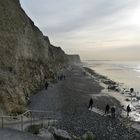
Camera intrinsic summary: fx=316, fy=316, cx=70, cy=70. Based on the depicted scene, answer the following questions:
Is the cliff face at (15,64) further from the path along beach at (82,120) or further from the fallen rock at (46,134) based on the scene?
the fallen rock at (46,134)

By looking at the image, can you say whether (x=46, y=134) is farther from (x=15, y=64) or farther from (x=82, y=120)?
(x=15, y=64)

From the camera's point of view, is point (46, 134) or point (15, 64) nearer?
point (46, 134)

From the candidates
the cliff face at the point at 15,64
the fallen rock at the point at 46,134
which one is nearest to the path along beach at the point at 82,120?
the cliff face at the point at 15,64

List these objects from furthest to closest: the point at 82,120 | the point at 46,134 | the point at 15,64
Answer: the point at 15,64 < the point at 82,120 < the point at 46,134

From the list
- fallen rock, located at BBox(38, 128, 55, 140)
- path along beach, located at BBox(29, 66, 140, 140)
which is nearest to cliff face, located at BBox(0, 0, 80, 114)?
path along beach, located at BBox(29, 66, 140, 140)

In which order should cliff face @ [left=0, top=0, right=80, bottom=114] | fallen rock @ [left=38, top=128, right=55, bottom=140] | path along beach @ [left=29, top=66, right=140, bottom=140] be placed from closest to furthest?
fallen rock @ [left=38, top=128, right=55, bottom=140] → cliff face @ [left=0, top=0, right=80, bottom=114] → path along beach @ [left=29, top=66, right=140, bottom=140]

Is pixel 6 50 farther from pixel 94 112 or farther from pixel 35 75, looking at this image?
pixel 35 75

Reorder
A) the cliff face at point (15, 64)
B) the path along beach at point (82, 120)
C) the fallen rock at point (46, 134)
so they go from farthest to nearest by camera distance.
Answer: the path along beach at point (82, 120) → the cliff face at point (15, 64) → the fallen rock at point (46, 134)

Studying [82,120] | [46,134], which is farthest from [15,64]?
[46,134]

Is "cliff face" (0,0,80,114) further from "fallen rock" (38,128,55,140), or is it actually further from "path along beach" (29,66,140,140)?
"fallen rock" (38,128,55,140)

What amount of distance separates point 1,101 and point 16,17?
25609mm

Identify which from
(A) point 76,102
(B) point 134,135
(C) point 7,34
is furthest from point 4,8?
(B) point 134,135

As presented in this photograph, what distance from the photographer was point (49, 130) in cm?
2156

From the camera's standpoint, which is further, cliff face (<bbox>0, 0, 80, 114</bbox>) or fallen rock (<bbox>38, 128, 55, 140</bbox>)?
cliff face (<bbox>0, 0, 80, 114</bbox>)
